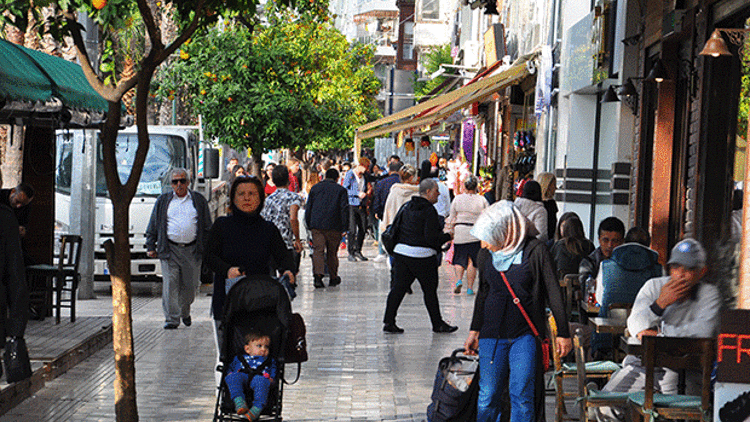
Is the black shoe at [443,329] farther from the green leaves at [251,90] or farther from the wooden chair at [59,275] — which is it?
the green leaves at [251,90]

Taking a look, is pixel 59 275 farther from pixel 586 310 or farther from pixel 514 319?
pixel 514 319

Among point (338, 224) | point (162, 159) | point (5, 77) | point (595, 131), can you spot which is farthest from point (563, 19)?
point (5, 77)

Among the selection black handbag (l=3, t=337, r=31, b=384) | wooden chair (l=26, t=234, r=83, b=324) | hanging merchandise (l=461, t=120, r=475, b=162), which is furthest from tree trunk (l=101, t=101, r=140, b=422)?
hanging merchandise (l=461, t=120, r=475, b=162)

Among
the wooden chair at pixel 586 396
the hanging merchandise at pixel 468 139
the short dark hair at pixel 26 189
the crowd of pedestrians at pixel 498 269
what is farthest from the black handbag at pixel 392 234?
the hanging merchandise at pixel 468 139

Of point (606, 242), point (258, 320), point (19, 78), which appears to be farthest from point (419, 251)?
point (258, 320)

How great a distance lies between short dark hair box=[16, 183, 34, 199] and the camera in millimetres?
13031

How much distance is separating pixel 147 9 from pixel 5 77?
9.69 ft

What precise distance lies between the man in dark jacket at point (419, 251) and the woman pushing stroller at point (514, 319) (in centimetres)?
583

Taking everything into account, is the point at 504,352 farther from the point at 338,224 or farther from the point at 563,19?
the point at 563,19

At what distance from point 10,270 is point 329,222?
37.9ft

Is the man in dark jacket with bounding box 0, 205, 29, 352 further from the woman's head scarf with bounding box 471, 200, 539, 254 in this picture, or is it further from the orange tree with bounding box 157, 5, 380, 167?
the orange tree with bounding box 157, 5, 380, 167

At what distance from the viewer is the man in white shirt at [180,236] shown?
13.8 m

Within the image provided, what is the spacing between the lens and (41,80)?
10055 mm

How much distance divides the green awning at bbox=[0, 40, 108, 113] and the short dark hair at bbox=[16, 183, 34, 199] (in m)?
1.52
